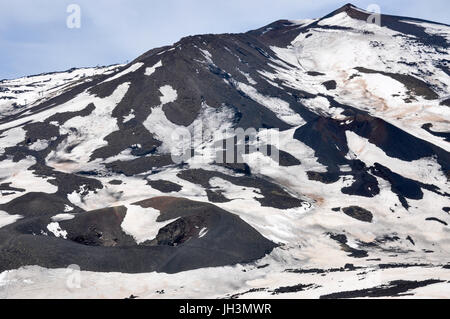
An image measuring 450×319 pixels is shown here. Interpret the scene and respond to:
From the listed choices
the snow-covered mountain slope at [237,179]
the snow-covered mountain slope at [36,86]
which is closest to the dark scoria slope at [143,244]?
the snow-covered mountain slope at [237,179]

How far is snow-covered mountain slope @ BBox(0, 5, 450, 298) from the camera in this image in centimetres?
4762

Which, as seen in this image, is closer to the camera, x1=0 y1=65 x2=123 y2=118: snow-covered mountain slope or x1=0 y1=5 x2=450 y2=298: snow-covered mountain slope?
x1=0 y1=5 x2=450 y2=298: snow-covered mountain slope

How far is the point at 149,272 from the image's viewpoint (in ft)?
158

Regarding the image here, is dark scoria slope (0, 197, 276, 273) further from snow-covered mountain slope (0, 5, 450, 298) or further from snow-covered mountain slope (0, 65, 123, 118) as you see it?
snow-covered mountain slope (0, 65, 123, 118)

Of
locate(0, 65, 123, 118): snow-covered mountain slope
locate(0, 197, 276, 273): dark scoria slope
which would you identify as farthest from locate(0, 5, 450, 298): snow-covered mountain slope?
locate(0, 65, 123, 118): snow-covered mountain slope

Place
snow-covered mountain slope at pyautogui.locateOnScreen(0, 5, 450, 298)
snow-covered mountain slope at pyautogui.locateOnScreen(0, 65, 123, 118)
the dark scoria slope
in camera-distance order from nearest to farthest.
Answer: the dark scoria slope → snow-covered mountain slope at pyautogui.locateOnScreen(0, 5, 450, 298) → snow-covered mountain slope at pyautogui.locateOnScreen(0, 65, 123, 118)

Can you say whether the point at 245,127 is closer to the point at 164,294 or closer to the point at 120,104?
the point at 120,104

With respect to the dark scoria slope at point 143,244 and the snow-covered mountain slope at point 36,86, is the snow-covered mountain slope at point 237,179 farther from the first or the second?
the snow-covered mountain slope at point 36,86

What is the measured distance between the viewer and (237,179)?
268ft

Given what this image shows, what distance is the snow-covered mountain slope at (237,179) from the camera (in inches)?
1875

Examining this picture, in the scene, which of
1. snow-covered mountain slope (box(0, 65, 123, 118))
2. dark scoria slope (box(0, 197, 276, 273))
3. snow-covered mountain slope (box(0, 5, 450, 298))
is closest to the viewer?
dark scoria slope (box(0, 197, 276, 273))

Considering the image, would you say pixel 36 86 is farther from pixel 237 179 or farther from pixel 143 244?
pixel 143 244

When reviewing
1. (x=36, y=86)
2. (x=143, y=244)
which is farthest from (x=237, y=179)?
(x=36, y=86)

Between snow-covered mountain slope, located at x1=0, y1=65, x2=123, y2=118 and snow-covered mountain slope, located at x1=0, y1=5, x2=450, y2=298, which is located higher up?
snow-covered mountain slope, located at x1=0, y1=65, x2=123, y2=118
